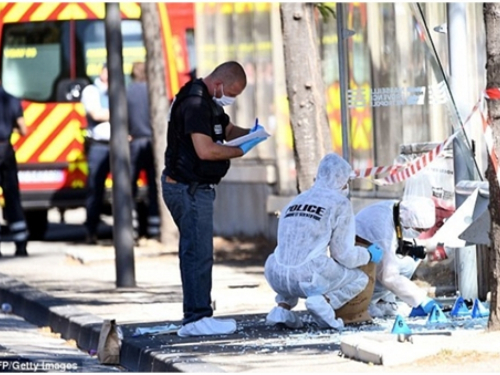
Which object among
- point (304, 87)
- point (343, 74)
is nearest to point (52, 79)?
point (304, 87)

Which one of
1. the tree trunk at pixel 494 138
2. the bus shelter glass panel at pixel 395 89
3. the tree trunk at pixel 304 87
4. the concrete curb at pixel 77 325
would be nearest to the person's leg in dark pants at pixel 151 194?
the concrete curb at pixel 77 325

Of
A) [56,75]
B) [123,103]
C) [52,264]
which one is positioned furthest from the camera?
[56,75]

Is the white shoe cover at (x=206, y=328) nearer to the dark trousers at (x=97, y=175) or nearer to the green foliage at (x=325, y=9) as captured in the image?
the green foliage at (x=325, y=9)

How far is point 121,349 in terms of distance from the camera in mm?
9320

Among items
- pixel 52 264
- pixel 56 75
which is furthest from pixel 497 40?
pixel 56 75

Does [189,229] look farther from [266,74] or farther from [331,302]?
[266,74]

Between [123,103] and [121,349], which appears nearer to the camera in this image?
[121,349]

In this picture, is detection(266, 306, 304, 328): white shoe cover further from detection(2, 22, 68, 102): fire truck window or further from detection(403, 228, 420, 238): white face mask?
detection(2, 22, 68, 102): fire truck window

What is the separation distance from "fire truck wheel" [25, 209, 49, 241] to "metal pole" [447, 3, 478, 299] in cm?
1004

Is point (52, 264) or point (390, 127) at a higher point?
point (390, 127)

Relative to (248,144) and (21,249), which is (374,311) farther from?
(21,249)

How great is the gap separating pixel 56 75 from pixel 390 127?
296 inches

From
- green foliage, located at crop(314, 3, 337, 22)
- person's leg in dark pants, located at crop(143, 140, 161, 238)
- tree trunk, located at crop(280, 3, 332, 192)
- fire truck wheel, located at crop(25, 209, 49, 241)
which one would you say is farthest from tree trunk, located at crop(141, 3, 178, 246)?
tree trunk, located at crop(280, 3, 332, 192)

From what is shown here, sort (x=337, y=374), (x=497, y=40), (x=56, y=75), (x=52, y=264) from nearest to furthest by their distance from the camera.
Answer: (x=337, y=374)
(x=497, y=40)
(x=52, y=264)
(x=56, y=75)
